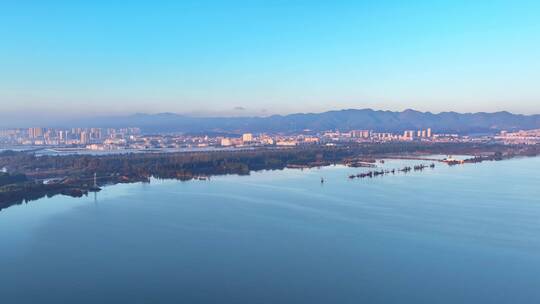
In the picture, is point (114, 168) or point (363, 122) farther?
point (363, 122)

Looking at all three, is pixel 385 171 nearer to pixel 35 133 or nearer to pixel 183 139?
pixel 183 139

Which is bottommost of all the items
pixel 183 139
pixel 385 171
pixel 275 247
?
pixel 275 247

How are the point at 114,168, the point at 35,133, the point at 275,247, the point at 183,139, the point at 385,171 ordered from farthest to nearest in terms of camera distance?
the point at 35,133 < the point at 183,139 < the point at 385,171 < the point at 114,168 < the point at 275,247

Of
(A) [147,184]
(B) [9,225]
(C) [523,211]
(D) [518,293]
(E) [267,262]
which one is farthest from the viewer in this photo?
(A) [147,184]

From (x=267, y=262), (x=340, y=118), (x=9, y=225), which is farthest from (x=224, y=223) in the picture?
(x=340, y=118)

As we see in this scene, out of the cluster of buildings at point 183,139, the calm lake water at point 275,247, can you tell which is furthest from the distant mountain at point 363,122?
the calm lake water at point 275,247

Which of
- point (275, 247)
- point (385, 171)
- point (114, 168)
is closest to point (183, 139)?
point (114, 168)

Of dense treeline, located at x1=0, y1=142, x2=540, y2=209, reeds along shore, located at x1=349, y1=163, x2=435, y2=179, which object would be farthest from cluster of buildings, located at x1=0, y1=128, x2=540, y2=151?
reeds along shore, located at x1=349, y1=163, x2=435, y2=179

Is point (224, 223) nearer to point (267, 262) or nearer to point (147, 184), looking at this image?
point (267, 262)
